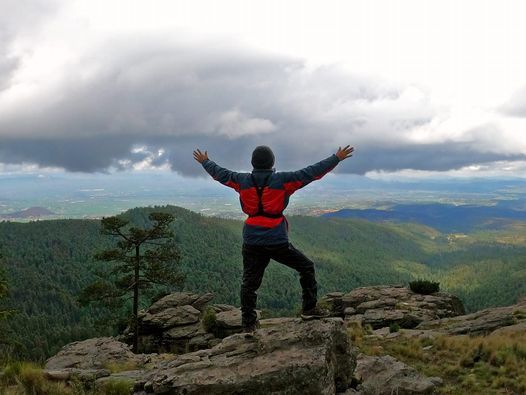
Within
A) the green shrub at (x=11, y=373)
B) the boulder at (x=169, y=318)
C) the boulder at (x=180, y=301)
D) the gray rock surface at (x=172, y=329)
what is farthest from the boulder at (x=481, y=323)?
the boulder at (x=180, y=301)

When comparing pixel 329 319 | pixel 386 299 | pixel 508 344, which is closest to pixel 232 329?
pixel 386 299

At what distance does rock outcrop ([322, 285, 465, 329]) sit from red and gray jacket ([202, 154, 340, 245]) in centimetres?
2091

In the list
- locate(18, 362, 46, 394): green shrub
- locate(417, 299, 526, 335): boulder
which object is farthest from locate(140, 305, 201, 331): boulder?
locate(18, 362, 46, 394): green shrub

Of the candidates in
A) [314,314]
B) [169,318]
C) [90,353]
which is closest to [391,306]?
[169,318]

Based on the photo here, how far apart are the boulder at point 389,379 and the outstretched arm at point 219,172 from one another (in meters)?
5.70

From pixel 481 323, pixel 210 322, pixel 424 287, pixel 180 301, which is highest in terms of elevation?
pixel 481 323

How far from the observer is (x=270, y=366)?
8.09m

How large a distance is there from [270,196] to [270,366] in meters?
3.59

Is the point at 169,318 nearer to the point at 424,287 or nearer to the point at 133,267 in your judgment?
the point at 133,267

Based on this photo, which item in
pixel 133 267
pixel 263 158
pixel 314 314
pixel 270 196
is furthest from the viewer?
pixel 133 267

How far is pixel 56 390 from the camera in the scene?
341 inches

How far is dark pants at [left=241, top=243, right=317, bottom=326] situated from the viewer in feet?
31.3

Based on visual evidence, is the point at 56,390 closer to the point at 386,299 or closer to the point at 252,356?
the point at 252,356

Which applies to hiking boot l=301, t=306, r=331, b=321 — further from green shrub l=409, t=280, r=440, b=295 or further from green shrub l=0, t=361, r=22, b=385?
green shrub l=409, t=280, r=440, b=295
